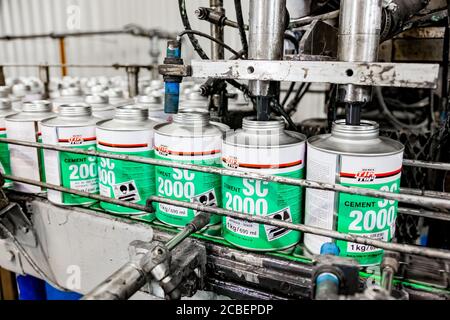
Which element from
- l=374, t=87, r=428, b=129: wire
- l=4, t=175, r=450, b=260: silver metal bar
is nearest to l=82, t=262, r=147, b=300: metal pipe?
l=4, t=175, r=450, b=260: silver metal bar

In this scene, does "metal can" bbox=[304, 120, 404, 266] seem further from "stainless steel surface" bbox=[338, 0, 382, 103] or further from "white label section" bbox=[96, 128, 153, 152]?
"white label section" bbox=[96, 128, 153, 152]

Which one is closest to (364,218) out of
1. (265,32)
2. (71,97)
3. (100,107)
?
(265,32)

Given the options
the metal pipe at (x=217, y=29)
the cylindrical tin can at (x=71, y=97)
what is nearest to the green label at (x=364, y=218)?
the metal pipe at (x=217, y=29)

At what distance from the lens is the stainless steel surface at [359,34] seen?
66 cm

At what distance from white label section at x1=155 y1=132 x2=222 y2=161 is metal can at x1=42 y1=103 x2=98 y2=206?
24 centimetres

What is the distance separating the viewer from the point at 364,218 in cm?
68

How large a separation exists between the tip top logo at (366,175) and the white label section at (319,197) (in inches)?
1.6

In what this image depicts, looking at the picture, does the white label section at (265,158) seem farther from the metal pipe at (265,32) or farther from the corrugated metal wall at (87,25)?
the corrugated metal wall at (87,25)

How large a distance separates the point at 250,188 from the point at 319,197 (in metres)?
0.13

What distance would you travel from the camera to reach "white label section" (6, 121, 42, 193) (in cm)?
104

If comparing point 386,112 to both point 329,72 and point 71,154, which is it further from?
point 71,154

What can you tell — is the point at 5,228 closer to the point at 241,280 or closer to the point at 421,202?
the point at 241,280
